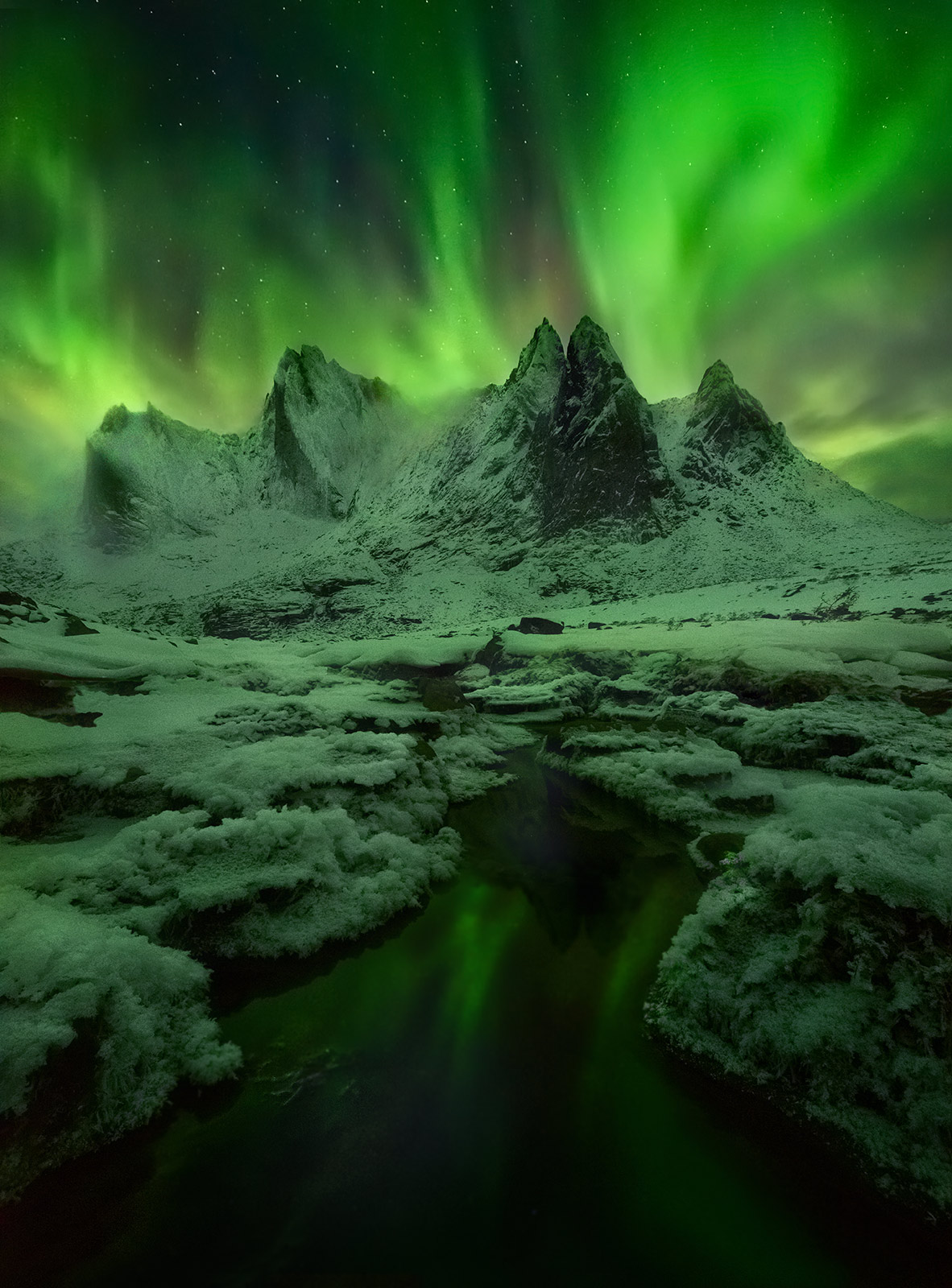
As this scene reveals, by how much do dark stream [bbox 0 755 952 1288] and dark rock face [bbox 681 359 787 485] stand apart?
87.5m

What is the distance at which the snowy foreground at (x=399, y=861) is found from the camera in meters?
3.75

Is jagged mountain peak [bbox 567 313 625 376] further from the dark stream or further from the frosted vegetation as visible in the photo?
the dark stream

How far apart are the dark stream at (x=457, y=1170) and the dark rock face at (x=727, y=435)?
287 ft

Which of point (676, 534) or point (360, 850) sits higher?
point (676, 534)

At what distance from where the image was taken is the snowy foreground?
3.75 meters

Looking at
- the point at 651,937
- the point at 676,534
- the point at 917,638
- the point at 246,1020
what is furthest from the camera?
the point at 676,534

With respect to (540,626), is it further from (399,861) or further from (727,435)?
(727,435)

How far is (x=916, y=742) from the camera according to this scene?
980 cm

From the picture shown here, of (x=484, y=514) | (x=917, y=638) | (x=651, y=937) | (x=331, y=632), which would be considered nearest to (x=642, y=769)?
(x=651, y=937)

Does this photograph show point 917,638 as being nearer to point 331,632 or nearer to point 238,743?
point 238,743

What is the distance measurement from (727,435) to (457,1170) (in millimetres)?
98816

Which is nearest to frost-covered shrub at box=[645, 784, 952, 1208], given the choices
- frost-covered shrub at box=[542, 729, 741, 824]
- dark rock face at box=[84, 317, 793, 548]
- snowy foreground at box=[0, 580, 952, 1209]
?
snowy foreground at box=[0, 580, 952, 1209]

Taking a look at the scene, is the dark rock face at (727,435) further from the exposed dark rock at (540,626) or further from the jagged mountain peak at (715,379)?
the exposed dark rock at (540,626)

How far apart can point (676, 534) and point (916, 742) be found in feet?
220
